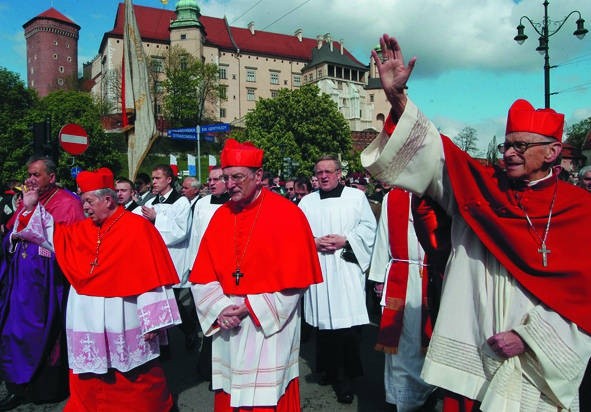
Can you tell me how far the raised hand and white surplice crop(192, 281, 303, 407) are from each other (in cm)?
170

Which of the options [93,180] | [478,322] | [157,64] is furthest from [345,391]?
[157,64]

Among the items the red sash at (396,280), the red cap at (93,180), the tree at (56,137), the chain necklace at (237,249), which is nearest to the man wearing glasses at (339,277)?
the red sash at (396,280)

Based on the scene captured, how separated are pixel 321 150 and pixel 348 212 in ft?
155

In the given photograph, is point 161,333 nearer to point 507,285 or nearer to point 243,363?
point 243,363

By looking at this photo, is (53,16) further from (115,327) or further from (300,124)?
(115,327)

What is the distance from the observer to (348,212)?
209 inches

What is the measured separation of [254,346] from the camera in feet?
11.0

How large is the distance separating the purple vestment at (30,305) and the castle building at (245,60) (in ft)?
228

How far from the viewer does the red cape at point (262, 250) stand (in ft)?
11.3

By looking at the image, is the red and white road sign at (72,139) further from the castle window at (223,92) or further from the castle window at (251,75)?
the castle window at (251,75)

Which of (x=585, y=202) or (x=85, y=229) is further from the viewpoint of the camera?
(x=85, y=229)

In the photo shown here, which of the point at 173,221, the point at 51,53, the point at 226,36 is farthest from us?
the point at 226,36

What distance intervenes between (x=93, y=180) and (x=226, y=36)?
8826cm

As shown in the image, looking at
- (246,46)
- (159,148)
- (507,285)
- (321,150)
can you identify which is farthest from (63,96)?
(507,285)
